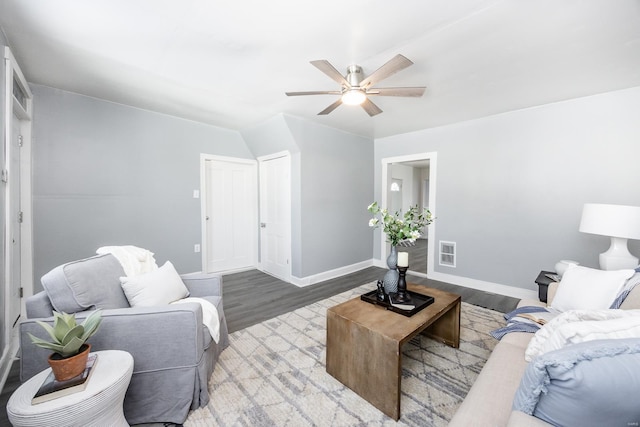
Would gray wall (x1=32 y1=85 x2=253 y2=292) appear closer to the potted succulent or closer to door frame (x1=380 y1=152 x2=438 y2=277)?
the potted succulent

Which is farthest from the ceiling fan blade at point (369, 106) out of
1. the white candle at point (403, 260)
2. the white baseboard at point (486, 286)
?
the white baseboard at point (486, 286)

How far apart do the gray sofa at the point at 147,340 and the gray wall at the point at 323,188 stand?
2391 millimetres

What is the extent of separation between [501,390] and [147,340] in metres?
1.78

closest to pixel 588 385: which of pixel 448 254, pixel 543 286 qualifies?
pixel 543 286

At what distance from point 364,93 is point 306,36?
26.1 inches

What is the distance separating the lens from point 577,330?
1021 mm

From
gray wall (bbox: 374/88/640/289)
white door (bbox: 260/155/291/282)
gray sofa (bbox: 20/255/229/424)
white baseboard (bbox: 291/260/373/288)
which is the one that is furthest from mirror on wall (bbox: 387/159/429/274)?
gray sofa (bbox: 20/255/229/424)

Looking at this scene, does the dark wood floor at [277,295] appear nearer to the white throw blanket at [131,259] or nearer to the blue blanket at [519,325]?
the white throw blanket at [131,259]

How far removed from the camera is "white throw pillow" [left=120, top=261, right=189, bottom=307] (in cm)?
167

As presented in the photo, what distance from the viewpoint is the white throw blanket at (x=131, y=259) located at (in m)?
1.85

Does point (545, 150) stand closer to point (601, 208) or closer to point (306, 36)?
point (601, 208)

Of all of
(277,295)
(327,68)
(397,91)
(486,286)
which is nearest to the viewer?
(327,68)

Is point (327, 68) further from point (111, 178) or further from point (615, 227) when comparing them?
point (111, 178)

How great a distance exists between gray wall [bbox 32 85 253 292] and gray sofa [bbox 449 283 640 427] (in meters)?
3.81
